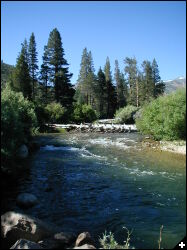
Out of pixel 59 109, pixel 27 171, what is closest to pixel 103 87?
pixel 59 109

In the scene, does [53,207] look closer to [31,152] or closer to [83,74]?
[31,152]

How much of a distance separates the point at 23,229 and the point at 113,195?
588cm

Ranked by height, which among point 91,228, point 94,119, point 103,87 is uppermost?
point 103,87

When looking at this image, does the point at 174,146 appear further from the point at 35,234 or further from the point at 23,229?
the point at 23,229

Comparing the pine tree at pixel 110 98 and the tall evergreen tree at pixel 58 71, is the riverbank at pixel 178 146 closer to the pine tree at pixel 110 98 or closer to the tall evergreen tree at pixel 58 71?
the tall evergreen tree at pixel 58 71

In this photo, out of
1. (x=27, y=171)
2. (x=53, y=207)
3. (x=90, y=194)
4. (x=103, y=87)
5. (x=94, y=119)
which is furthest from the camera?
(x=103, y=87)

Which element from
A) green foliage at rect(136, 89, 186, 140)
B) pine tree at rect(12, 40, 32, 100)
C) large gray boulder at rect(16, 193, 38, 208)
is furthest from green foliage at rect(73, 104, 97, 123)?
large gray boulder at rect(16, 193, 38, 208)

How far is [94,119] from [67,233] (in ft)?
172

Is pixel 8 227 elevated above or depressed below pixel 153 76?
below

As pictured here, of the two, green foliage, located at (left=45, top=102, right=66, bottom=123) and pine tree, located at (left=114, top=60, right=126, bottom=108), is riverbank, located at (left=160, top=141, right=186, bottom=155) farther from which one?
pine tree, located at (left=114, top=60, right=126, bottom=108)

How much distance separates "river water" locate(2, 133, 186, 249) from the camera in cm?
1022

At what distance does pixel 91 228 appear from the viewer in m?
11.2

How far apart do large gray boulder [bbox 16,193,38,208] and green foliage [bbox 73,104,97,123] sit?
44613 mm

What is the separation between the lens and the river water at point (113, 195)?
10.2 meters
